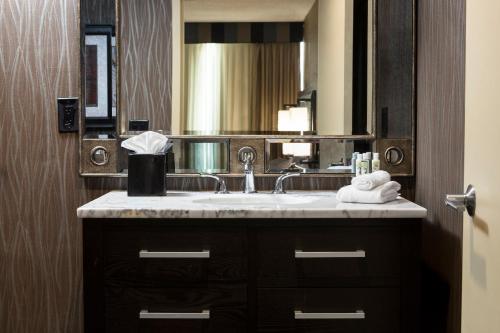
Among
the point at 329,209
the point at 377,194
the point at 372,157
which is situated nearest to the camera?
the point at 329,209

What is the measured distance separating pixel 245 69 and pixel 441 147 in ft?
2.63

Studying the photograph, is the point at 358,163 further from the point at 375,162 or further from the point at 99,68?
the point at 99,68

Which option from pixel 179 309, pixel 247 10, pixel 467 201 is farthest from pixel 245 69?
pixel 467 201

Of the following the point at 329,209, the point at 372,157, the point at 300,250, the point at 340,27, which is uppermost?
the point at 340,27

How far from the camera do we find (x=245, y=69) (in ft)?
7.36

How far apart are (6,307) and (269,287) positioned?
119 centimetres

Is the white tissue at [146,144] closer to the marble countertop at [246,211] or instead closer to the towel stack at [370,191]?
the marble countertop at [246,211]

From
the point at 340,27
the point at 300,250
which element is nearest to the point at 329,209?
the point at 300,250

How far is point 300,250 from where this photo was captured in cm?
171

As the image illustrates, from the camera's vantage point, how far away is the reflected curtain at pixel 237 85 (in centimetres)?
223

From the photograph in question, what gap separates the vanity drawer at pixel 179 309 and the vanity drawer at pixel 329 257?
113 millimetres

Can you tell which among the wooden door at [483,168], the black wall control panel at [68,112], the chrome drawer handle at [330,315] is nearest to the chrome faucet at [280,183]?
the chrome drawer handle at [330,315]

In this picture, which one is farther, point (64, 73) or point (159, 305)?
point (64, 73)

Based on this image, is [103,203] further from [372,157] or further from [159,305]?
[372,157]
